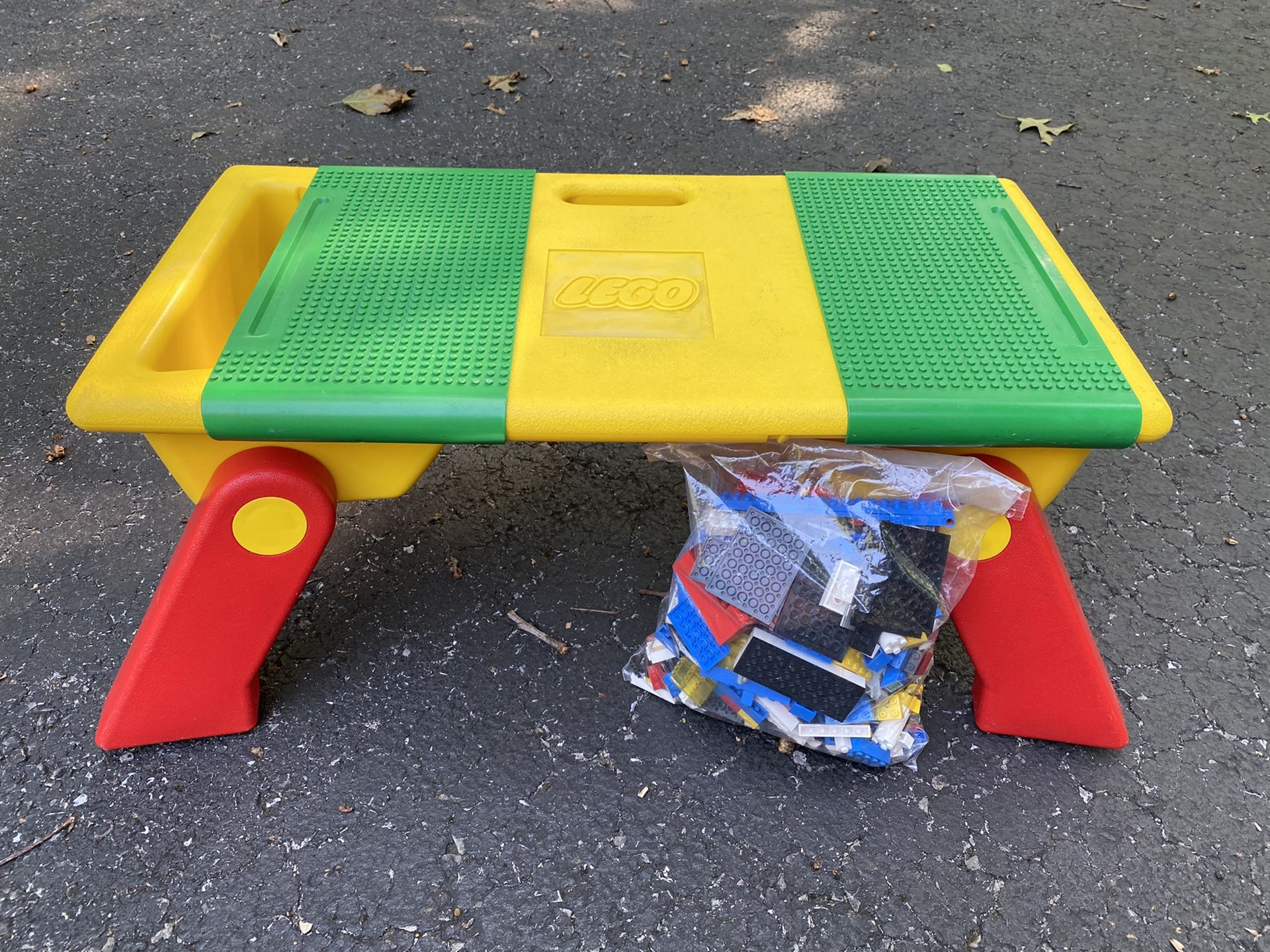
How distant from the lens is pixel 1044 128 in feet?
9.18

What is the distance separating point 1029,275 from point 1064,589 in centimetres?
47

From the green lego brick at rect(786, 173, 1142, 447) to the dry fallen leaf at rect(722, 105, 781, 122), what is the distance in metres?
1.38

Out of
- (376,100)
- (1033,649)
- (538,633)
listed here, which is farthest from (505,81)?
(1033,649)

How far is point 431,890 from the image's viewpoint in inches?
45.8

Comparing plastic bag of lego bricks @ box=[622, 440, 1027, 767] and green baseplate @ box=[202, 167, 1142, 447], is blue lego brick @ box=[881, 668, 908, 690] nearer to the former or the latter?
plastic bag of lego bricks @ box=[622, 440, 1027, 767]

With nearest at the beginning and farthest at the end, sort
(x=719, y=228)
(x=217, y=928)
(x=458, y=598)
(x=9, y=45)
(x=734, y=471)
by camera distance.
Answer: (x=217, y=928) → (x=734, y=471) → (x=719, y=228) → (x=458, y=598) → (x=9, y=45)

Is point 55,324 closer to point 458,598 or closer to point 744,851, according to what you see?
point 458,598

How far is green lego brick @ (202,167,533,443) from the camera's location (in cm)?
104

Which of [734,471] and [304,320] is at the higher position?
[304,320]

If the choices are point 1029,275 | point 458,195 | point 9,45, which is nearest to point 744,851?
point 1029,275

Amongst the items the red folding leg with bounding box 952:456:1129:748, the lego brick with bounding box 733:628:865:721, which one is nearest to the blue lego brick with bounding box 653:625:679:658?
the lego brick with bounding box 733:628:865:721

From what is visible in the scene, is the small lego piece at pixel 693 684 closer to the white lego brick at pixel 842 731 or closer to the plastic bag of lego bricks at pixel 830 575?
the plastic bag of lego bricks at pixel 830 575

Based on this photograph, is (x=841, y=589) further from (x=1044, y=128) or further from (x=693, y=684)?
(x=1044, y=128)

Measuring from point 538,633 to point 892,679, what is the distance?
1.92ft
